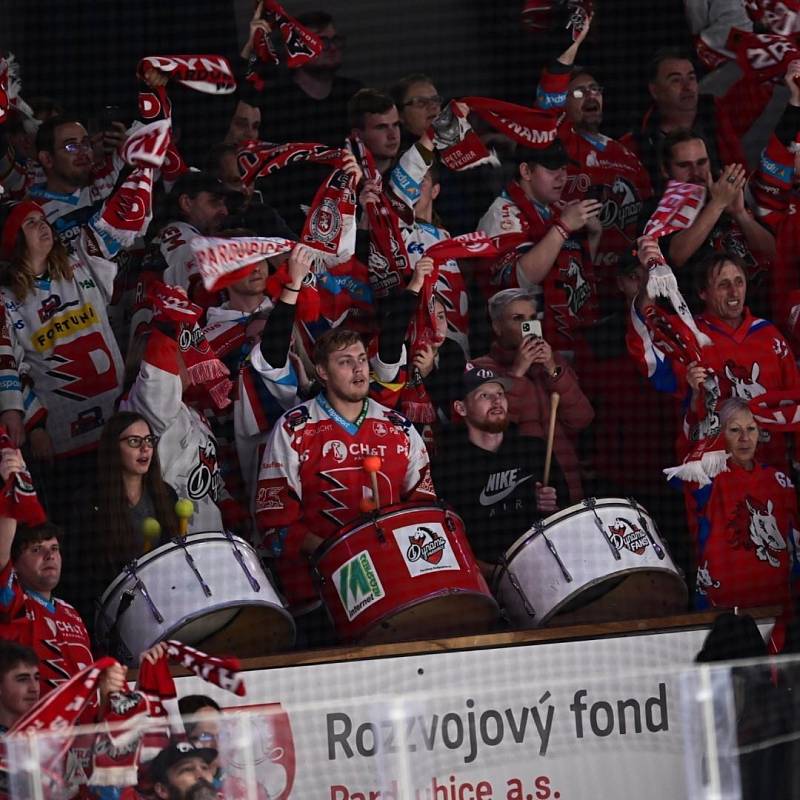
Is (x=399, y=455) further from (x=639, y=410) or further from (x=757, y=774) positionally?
(x=757, y=774)

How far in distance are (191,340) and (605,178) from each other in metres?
1.59

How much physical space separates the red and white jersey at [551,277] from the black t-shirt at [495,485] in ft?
1.86

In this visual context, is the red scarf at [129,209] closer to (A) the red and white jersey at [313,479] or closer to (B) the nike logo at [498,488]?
(A) the red and white jersey at [313,479]

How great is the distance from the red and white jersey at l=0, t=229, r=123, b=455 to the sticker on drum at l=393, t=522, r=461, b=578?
1070mm

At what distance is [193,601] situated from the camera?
4297mm

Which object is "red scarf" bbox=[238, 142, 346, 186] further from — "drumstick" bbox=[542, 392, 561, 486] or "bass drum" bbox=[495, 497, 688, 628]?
"bass drum" bbox=[495, 497, 688, 628]

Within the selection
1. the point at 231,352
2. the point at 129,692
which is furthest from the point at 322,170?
the point at 129,692

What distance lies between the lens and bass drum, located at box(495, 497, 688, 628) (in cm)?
458

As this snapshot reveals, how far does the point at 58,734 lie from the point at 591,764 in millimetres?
1110

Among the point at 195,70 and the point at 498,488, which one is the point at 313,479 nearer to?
the point at 498,488

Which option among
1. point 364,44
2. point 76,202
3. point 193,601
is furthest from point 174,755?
point 364,44

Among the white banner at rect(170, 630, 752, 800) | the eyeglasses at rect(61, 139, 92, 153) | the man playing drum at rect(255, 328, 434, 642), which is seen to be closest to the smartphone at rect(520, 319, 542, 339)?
the man playing drum at rect(255, 328, 434, 642)

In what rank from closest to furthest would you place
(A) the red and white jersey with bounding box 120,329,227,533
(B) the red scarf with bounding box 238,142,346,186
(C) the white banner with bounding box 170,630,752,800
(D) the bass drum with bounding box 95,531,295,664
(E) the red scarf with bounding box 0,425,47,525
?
(C) the white banner with bounding box 170,630,752,800
(E) the red scarf with bounding box 0,425,47,525
(D) the bass drum with bounding box 95,531,295,664
(A) the red and white jersey with bounding box 120,329,227,533
(B) the red scarf with bounding box 238,142,346,186

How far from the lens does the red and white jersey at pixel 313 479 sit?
4664 mm
